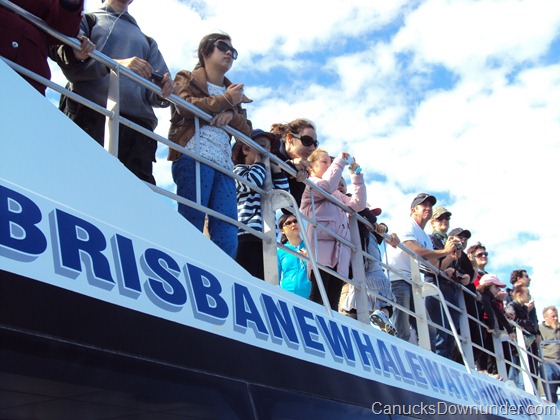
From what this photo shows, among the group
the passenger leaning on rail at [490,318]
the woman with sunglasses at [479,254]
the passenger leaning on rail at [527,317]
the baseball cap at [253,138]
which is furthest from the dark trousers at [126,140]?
the passenger leaning on rail at [527,317]

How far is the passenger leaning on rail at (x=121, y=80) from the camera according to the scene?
11.5 feet

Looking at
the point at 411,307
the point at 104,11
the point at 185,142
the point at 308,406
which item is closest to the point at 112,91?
the point at 185,142

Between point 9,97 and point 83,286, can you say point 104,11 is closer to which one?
point 9,97

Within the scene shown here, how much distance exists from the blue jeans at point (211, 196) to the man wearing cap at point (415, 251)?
2379 millimetres

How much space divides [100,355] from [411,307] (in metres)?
4.70

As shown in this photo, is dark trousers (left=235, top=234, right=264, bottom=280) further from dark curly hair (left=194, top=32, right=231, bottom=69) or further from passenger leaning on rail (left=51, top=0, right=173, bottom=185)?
dark curly hair (left=194, top=32, right=231, bottom=69)

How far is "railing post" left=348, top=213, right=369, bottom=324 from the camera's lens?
4711 millimetres

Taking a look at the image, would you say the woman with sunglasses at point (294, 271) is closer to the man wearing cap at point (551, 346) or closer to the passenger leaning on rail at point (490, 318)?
the passenger leaning on rail at point (490, 318)

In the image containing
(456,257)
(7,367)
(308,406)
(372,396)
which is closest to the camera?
(7,367)

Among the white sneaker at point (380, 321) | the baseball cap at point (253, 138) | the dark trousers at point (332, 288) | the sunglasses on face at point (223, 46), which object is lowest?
the white sneaker at point (380, 321)

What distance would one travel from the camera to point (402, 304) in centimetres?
611

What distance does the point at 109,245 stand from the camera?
2475 millimetres

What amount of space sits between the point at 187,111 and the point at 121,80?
0.38 meters

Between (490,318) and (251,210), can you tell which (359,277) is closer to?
(251,210)
